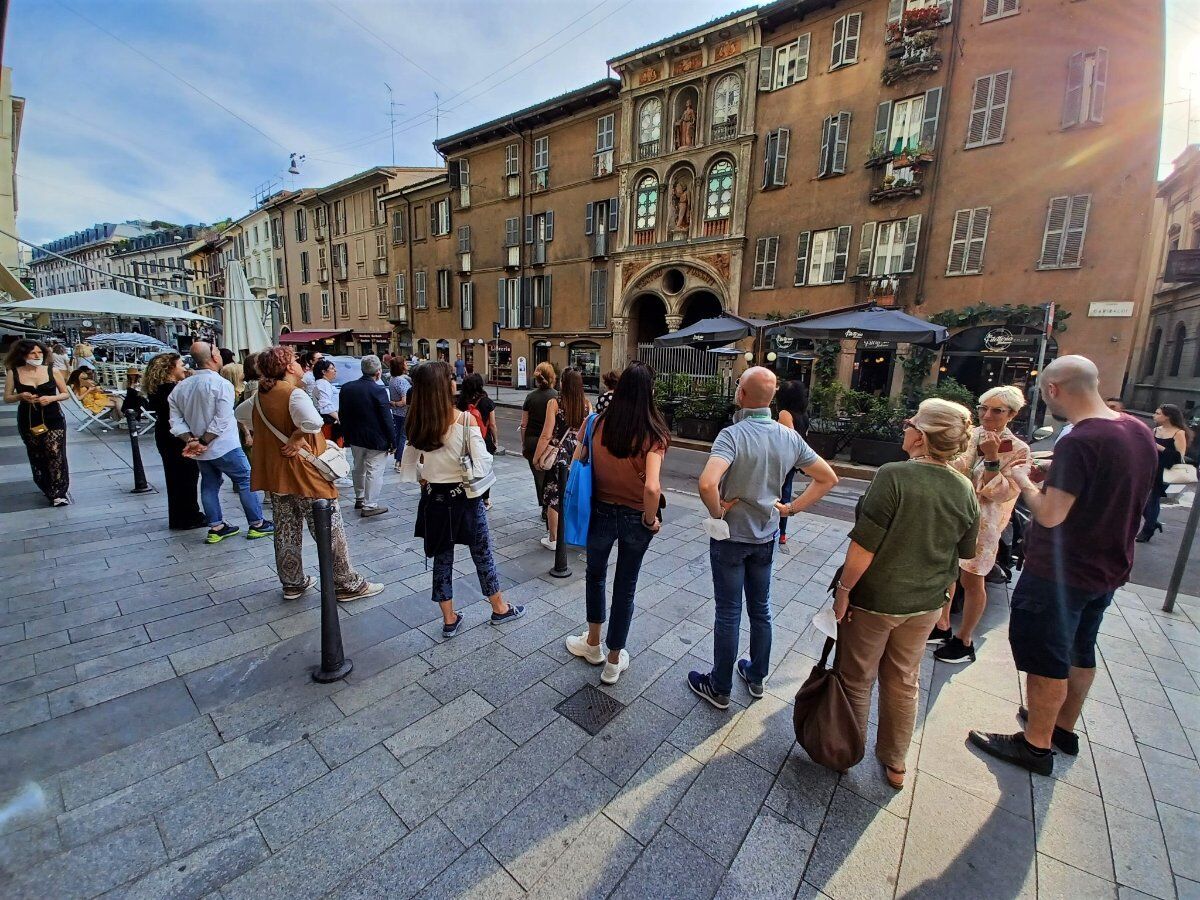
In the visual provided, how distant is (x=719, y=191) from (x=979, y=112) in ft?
24.6

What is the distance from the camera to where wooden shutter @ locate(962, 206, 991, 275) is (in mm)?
13711

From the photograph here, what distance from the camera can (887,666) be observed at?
2244 mm

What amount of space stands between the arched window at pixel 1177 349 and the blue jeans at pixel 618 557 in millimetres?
27748

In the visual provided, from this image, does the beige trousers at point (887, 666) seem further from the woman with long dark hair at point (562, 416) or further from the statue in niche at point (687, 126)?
the statue in niche at point (687, 126)

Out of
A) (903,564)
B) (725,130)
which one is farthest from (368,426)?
(725,130)

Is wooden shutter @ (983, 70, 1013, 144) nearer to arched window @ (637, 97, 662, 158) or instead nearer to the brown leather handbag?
arched window @ (637, 97, 662, 158)

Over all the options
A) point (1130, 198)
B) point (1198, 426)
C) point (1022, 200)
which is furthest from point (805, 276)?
point (1198, 426)

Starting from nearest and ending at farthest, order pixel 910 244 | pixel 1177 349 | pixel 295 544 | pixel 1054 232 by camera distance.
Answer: pixel 295 544 → pixel 1054 232 → pixel 910 244 → pixel 1177 349

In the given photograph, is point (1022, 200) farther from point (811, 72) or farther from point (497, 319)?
point (497, 319)

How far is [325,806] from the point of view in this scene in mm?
2033

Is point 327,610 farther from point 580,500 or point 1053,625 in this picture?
point 1053,625

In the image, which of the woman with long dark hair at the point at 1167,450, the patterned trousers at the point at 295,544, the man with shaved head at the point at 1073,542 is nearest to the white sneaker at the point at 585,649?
the patterned trousers at the point at 295,544

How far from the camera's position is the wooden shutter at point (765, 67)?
54.4ft

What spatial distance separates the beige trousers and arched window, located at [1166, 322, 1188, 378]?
2721 centimetres
